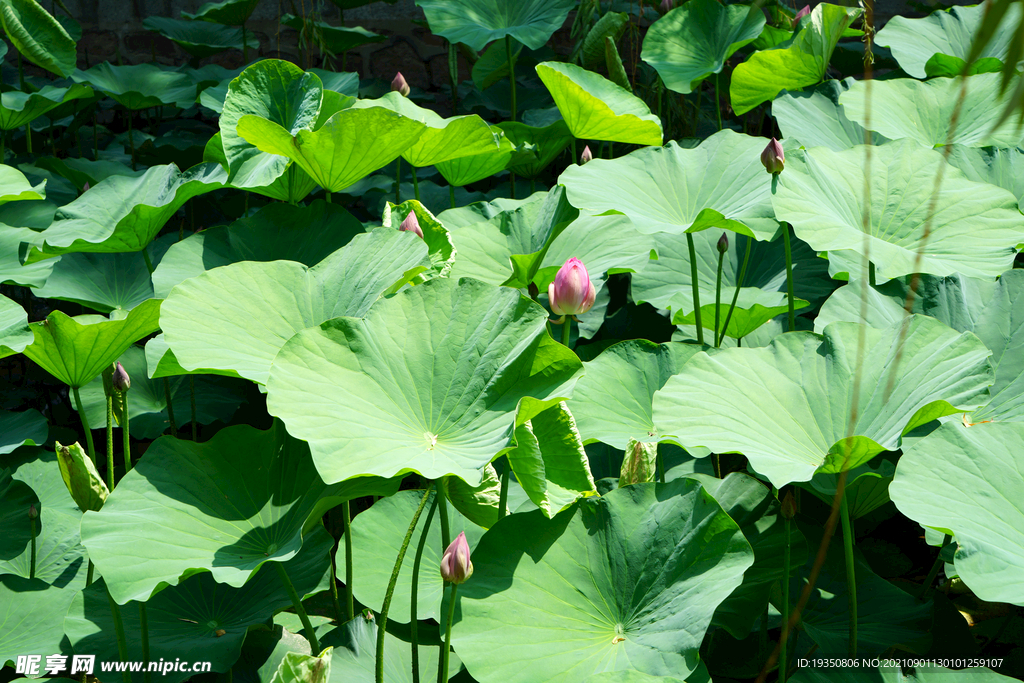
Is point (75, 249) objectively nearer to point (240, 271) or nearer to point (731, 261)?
point (240, 271)

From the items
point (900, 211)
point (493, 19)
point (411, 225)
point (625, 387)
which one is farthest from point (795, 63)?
point (411, 225)

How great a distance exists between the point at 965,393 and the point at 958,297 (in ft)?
1.24

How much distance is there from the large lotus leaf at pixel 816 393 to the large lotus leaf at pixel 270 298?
0.52 meters

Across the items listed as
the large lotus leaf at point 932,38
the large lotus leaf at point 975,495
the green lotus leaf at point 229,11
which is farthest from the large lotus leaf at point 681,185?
the green lotus leaf at point 229,11

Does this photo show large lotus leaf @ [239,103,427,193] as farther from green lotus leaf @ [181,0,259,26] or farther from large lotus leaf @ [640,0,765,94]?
green lotus leaf @ [181,0,259,26]

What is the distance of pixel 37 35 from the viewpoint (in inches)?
94.5

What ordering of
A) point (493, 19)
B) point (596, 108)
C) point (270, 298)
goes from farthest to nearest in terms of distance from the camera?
point (493, 19) → point (596, 108) → point (270, 298)

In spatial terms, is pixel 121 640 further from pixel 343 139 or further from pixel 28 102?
pixel 28 102

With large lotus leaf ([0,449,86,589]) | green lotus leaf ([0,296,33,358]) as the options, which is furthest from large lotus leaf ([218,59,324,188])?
large lotus leaf ([0,449,86,589])

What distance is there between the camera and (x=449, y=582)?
0.98m

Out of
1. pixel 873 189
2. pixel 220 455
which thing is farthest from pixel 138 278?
pixel 873 189

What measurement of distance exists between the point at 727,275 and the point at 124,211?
150 cm

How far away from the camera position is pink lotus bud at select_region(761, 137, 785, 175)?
4.65 ft

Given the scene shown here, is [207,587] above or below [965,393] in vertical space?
below
